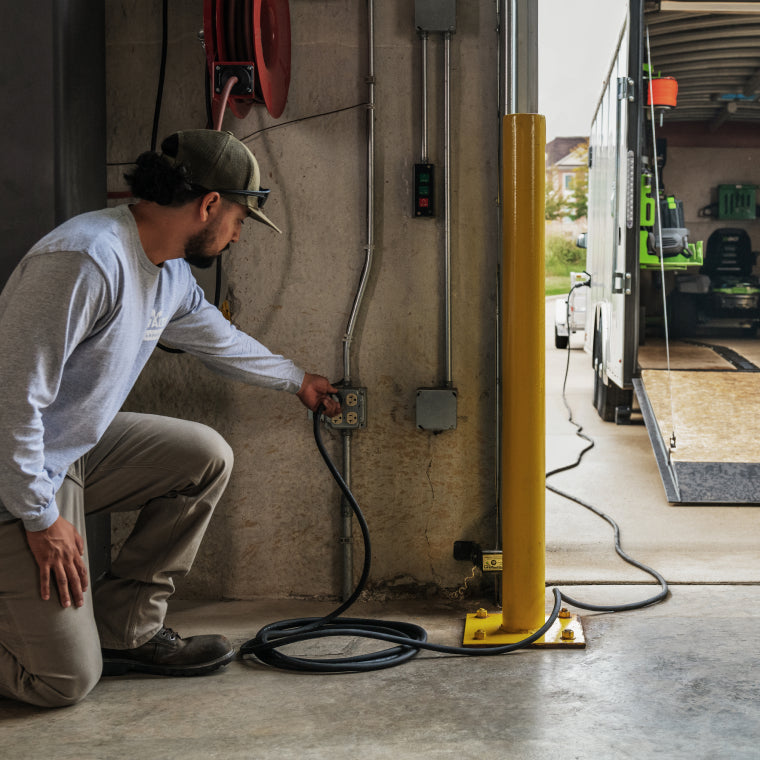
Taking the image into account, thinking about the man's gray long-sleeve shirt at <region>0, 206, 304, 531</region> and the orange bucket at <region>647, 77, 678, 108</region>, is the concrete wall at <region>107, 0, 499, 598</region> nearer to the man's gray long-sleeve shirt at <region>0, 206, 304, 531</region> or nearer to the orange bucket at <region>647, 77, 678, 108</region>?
the man's gray long-sleeve shirt at <region>0, 206, 304, 531</region>

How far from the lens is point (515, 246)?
2.60m

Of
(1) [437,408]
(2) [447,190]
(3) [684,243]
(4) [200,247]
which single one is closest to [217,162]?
(4) [200,247]

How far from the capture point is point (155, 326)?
2381 millimetres

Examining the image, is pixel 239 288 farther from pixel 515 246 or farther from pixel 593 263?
pixel 593 263

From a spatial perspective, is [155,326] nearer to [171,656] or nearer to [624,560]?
[171,656]

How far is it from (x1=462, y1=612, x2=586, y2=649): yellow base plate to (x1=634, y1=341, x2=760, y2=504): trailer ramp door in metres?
1.95

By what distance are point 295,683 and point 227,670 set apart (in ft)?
0.78

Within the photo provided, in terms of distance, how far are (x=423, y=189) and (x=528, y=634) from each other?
59.2 inches

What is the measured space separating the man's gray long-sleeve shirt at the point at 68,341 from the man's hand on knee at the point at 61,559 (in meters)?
0.04

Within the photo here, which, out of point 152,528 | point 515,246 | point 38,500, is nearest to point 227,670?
point 152,528

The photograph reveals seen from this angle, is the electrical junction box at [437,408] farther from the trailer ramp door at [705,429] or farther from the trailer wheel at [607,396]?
the trailer wheel at [607,396]

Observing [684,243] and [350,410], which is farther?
[684,243]

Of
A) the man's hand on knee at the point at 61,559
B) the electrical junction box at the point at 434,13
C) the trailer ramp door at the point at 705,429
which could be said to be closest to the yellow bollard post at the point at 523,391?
the electrical junction box at the point at 434,13

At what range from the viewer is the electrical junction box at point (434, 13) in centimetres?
286
